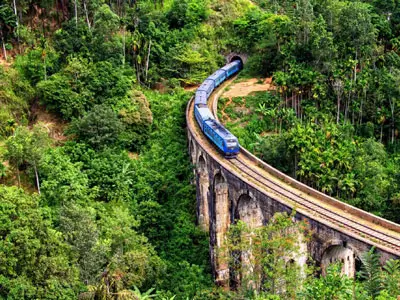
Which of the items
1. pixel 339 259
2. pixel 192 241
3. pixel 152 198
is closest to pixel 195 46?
pixel 152 198

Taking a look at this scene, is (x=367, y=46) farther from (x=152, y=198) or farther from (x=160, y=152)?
(x=152, y=198)

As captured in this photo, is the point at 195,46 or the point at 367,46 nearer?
the point at 367,46

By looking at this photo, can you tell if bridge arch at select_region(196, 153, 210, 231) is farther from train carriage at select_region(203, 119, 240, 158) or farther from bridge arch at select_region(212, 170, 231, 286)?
bridge arch at select_region(212, 170, 231, 286)

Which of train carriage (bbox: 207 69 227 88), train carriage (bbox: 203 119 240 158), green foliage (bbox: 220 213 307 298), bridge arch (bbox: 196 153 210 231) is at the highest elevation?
green foliage (bbox: 220 213 307 298)

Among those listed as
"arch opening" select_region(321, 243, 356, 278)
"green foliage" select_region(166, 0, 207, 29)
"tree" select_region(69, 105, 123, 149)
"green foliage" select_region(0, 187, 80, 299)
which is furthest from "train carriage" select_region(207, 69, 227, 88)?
"green foliage" select_region(0, 187, 80, 299)

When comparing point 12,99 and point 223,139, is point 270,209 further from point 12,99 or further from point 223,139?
point 12,99

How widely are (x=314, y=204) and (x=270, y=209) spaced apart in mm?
2833

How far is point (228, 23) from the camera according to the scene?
73.0m

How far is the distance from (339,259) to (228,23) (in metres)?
49.5

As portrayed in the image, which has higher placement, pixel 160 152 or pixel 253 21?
pixel 253 21

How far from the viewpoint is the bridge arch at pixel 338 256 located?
2903 cm

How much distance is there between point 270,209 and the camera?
33594 mm

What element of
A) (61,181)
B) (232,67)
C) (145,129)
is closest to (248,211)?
(61,181)

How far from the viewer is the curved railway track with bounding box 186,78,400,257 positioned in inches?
1146
